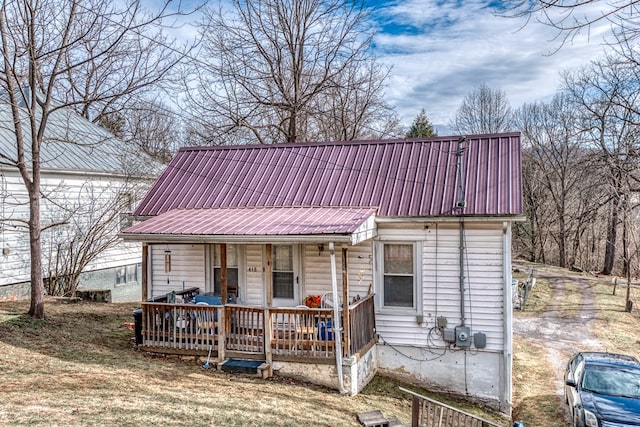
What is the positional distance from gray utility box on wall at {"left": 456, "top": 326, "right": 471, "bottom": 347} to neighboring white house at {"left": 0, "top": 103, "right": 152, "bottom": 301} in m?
12.2

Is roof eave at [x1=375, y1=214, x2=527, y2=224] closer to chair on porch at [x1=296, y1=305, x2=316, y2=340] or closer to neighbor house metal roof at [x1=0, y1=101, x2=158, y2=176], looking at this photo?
chair on porch at [x1=296, y1=305, x2=316, y2=340]

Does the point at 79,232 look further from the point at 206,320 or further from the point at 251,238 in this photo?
the point at 251,238

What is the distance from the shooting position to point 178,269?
12594mm

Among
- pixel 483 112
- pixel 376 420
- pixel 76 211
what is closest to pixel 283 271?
pixel 376 420

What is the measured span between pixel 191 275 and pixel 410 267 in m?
5.57

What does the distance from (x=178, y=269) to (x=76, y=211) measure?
6.50m

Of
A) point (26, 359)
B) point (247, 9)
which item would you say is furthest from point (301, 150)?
point (247, 9)

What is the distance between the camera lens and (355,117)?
27.7m

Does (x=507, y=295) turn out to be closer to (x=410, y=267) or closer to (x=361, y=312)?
(x=410, y=267)

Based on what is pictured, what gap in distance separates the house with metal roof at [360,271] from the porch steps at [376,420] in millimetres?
1201

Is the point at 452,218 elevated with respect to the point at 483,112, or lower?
lower

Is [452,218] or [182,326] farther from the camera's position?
[182,326]

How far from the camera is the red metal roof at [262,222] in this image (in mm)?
9648

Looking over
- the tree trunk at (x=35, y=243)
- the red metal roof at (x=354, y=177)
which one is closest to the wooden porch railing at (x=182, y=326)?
A: the tree trunk at (x=35, y=243)
